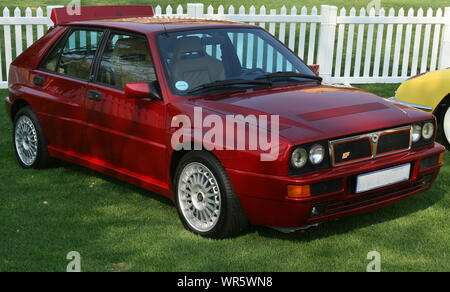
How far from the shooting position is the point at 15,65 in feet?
25.1

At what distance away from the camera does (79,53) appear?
679 cm

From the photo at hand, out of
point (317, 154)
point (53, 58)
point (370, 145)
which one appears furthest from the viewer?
point (53, 58)

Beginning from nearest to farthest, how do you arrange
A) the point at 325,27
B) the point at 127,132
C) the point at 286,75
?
the point at 127,132, the point at 286,75, the point at 325,27

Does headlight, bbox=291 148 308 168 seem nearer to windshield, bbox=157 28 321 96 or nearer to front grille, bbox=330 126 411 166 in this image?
front grille, bbox=330 126 411 166

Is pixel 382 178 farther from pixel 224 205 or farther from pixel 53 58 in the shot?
pixel 53 58

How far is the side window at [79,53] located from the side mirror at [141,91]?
1.07 meters

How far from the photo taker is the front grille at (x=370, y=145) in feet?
16.4

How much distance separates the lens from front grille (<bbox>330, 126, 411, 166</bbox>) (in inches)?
196

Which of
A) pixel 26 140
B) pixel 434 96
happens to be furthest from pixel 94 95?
pixel 434 96

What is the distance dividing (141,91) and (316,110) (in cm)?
147

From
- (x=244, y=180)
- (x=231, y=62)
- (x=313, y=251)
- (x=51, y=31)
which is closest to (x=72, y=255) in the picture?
(x=244, y=180)

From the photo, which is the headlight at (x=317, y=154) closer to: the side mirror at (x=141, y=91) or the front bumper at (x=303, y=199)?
the front bumper at (x=303, y=199)

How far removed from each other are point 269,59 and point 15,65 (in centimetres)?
309

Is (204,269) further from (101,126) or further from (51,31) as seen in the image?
(51,31)
